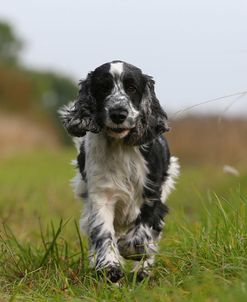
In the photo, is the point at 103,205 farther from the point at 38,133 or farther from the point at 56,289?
the point at 38,133

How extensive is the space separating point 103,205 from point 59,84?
73.1 meters

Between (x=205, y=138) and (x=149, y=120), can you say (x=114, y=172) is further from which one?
(x=205, y=138)

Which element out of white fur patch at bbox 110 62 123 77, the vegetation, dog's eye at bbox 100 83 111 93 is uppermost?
white fur patch at bbox 110 62 123 77

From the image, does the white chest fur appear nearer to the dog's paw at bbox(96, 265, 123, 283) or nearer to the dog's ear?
the dog's ear

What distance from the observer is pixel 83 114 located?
208 inches

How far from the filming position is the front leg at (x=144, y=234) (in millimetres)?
5285

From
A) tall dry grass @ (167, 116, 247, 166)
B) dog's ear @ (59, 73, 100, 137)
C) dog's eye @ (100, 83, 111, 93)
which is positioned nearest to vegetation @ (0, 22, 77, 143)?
tall dry grass @ (167, 116, 247, 166)

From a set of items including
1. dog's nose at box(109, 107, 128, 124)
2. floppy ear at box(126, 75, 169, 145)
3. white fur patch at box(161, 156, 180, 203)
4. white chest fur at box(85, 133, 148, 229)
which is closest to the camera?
dog's nose at box(109, 107, 128, 124)

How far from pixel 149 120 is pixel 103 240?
0.85 m

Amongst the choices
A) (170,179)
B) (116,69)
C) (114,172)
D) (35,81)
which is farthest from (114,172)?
(35,81)

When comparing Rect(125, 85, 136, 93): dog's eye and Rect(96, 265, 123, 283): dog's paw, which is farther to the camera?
Rect(125, 85, 136, 93): dog's eye

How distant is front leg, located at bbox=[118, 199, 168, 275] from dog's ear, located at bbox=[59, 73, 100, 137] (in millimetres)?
673

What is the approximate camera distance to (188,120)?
2119cm

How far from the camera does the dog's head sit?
493cm
